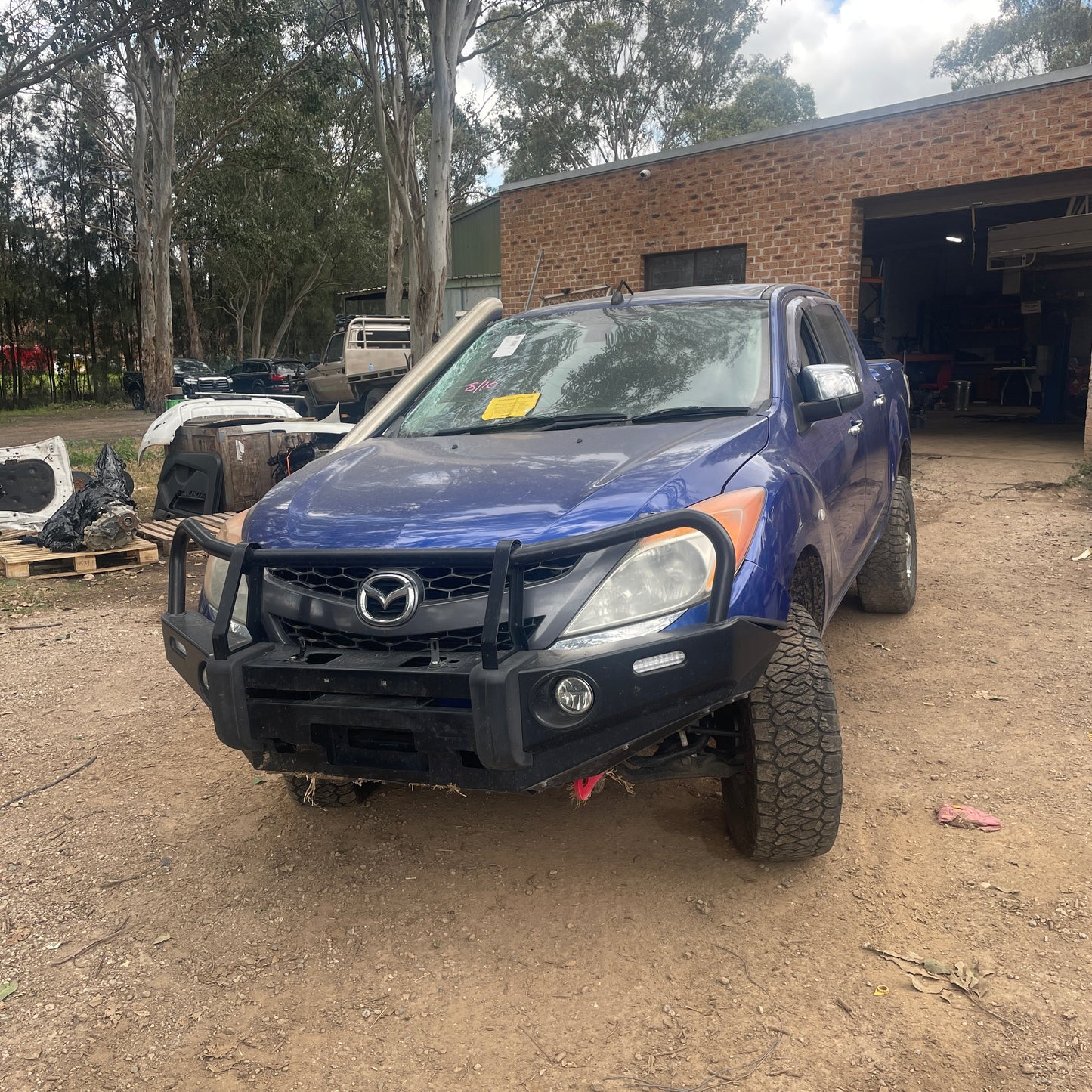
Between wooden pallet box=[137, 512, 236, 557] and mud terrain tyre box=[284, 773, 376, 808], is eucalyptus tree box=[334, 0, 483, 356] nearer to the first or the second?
wooden pallet box=[137, 512, 236, 557]

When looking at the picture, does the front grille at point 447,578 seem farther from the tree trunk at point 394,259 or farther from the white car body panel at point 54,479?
the tree trunk at point 394,259

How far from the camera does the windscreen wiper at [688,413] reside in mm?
3268

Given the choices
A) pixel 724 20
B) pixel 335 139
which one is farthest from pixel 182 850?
pixel 724 20

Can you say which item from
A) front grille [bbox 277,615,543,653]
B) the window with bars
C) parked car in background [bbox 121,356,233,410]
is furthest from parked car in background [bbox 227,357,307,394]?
front grille [bbox 277,615,543,653]

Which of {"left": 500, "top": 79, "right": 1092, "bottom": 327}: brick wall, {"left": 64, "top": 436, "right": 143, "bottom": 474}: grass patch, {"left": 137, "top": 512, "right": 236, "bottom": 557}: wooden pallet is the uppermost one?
{"left": 500, "top": 79, "right": 1092, "bottom": 327}: brick wall

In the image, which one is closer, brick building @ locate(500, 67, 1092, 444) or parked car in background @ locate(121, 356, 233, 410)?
brick building @ locate(500, 67, 1092, 444)

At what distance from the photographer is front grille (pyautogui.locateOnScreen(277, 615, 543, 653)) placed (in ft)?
7.97

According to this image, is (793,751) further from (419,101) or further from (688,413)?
(419,101)

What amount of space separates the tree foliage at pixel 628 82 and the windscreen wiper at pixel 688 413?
35677 mm

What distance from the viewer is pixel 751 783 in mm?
2785

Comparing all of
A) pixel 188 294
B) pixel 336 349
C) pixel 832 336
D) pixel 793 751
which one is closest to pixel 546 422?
pixel 793 751

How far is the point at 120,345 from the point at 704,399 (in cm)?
4274

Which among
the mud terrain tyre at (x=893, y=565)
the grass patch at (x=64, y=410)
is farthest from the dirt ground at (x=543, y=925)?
the grass patch at (x=64, y=410)

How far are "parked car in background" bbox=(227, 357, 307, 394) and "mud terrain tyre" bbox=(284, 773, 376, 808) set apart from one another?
986 inches
